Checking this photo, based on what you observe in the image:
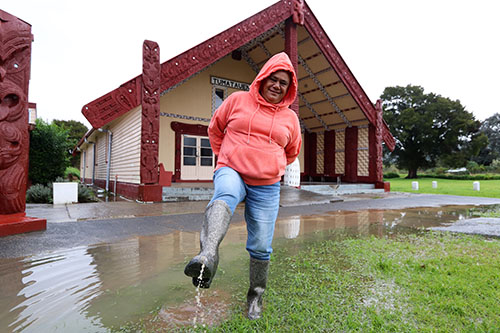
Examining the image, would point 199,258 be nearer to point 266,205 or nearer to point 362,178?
point 266,205

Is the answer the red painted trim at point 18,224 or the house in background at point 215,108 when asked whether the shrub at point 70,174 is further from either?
the red painted trim at point 18,224

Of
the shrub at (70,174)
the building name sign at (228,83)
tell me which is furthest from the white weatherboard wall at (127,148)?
the building name sign at (228,83)

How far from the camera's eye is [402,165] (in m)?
35.3

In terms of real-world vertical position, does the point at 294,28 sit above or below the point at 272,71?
above

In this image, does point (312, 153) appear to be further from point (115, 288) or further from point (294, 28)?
point (115, 288)

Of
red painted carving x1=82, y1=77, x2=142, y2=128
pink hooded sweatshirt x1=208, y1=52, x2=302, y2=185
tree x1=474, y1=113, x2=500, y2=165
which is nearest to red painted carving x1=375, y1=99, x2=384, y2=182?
red painted carving x1=82, y1=77, x2=142, y2=128

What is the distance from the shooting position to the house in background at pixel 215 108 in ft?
25.9

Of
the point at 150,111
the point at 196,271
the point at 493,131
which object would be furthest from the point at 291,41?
the point at 493,131

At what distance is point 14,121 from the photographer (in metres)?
3.89

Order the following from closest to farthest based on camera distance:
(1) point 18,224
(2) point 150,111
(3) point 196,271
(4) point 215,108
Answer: (3) point 196,271, (1) point 18,224, (2) point 150,111, (4) point 215,108

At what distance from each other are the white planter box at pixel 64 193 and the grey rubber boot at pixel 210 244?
7.37m

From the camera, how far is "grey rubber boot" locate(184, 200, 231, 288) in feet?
4.27

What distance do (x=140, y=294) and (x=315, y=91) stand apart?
580 inches

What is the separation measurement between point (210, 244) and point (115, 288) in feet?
4.29
